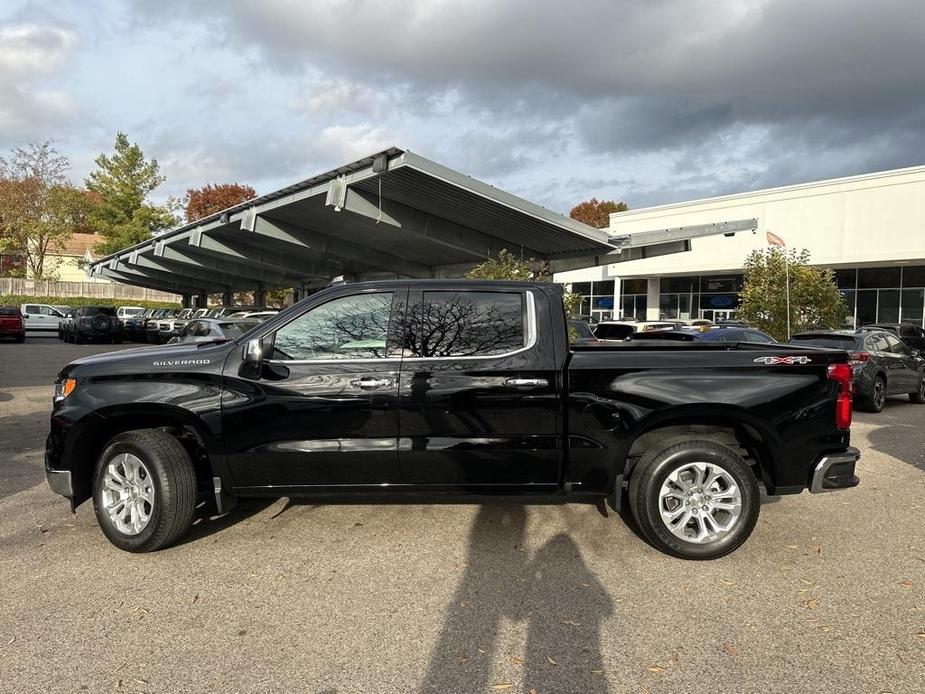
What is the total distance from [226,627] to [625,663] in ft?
6.85

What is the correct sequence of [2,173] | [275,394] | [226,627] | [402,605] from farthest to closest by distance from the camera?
[2,173] < [275,394] < [402,605] < [226,627]

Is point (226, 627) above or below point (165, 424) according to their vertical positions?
below

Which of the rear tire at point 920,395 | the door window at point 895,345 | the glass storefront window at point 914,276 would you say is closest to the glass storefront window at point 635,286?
the glass storefront window at point 914,276

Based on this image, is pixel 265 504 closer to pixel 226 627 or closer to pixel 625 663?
pixel 226 627

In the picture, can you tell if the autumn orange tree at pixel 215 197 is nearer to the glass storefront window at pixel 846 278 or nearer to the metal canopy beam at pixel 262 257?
the metal canopy beam at pixel 262 257

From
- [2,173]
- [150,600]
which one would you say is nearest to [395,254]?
[150,600]

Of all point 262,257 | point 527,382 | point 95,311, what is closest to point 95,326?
point 95,311

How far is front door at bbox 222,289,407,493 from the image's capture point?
13.9ft

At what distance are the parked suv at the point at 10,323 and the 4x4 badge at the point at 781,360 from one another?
31.5 meters

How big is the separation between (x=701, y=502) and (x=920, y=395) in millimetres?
11099

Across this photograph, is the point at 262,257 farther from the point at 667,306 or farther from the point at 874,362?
the point at 874,362

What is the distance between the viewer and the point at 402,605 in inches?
141

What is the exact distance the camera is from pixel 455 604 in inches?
142

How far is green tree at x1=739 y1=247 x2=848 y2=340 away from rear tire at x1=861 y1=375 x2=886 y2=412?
10.2 m
